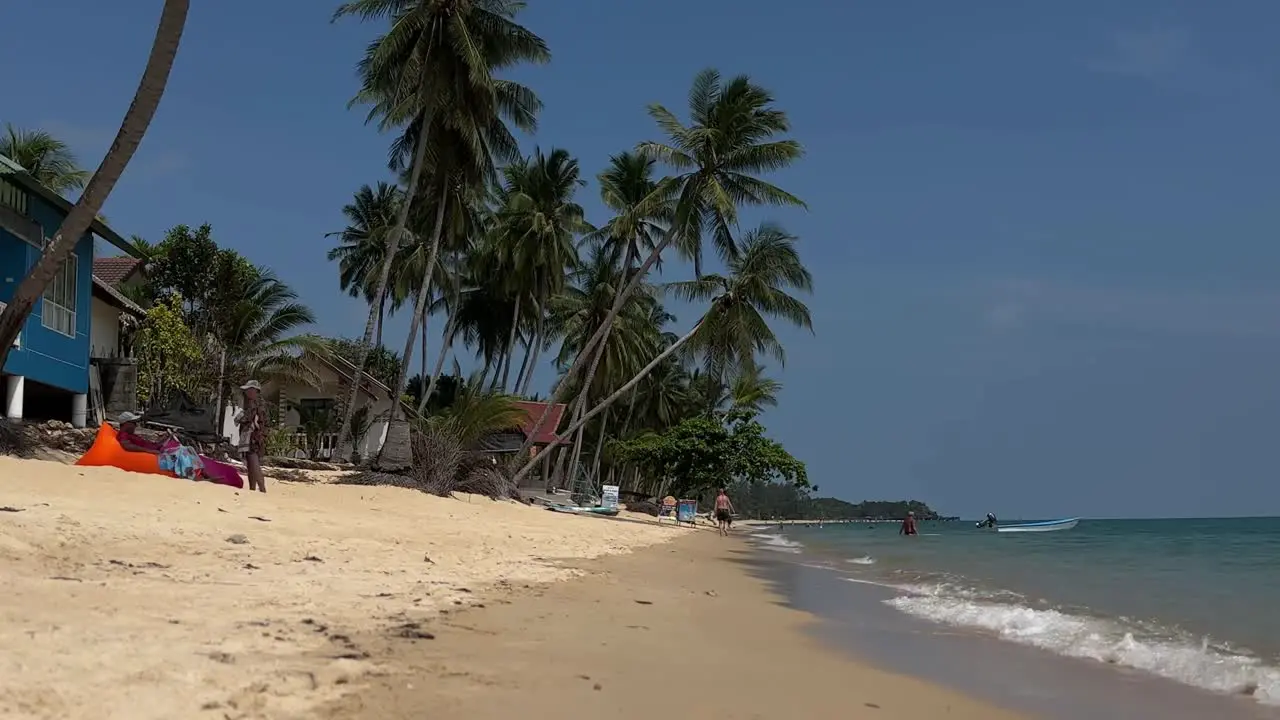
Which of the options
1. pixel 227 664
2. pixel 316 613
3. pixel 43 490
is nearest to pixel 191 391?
pixel 43 490

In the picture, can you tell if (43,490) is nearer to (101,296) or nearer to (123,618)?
(123,618)

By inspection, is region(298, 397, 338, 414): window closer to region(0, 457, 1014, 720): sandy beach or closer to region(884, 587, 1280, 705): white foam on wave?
region(0, 457, 1014, 720): sandy beach

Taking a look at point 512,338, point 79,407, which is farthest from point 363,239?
point 79,407

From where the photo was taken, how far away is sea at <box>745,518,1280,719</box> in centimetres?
651

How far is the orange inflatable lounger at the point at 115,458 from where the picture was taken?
11.8m

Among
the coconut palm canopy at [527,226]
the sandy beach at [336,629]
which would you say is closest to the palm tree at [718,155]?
the coconut palm canopy at [527,226]

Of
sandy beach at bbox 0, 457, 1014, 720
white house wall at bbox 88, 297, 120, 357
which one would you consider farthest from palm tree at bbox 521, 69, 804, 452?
sandy beach at bbox 0, 457, 1014, 720

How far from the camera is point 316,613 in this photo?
18.9 feet

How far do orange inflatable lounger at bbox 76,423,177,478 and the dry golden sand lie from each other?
937 millimetres

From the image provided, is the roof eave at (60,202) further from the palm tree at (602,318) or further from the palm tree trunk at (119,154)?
the palm tree at (602,318)

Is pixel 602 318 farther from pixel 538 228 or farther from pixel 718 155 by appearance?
pixel 718 155

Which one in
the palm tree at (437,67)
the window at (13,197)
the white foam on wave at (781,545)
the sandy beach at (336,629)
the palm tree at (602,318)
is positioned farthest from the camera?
the palm tree at (602,318)

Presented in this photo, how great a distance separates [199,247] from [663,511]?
2099 centimetres

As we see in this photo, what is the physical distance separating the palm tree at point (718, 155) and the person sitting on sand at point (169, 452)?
15140 millimetres
